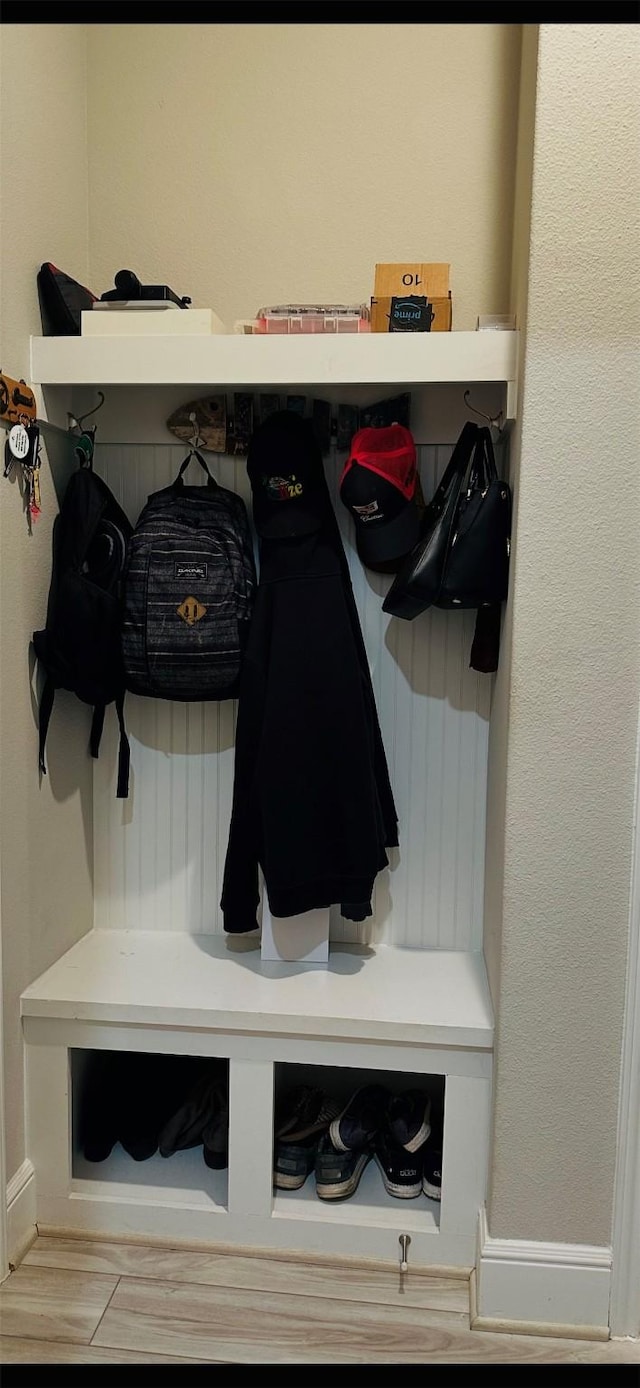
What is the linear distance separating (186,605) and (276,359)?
0.51 meters

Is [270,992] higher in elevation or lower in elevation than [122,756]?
lower

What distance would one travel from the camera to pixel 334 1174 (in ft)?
6.32

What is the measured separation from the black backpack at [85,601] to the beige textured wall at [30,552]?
0.12ft

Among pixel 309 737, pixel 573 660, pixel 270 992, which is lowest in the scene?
pixel 270 992

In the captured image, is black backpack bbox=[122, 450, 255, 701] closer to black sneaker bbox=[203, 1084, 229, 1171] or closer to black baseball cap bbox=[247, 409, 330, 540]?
black baseball cap bbox=[247, 409, 330, 540]

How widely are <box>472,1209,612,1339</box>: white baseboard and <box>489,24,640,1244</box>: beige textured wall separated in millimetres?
29

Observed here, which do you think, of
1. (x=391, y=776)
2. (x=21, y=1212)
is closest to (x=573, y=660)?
(x=391, y=776)

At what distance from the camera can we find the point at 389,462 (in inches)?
75.2

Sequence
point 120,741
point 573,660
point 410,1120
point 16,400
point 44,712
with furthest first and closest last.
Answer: point 120,741, point 410,1120, point 44,712, point 16,400, point 573,660

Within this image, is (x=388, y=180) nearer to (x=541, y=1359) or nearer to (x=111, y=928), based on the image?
(x=111, y=928)

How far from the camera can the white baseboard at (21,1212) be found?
1.81m

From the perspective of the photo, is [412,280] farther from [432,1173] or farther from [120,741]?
[432,1173]
